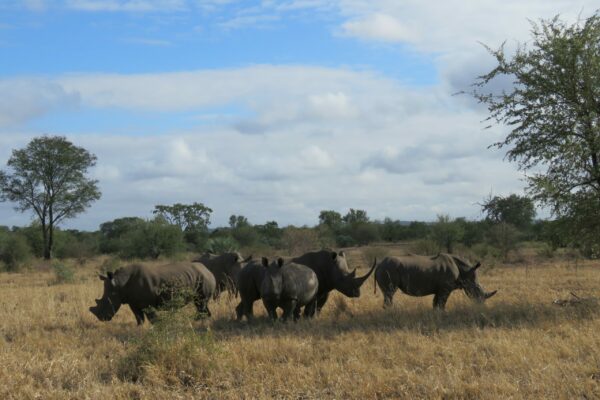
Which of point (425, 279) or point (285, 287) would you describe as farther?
point (425, 279)

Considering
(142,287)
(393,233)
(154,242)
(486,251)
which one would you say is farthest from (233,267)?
(393,233)

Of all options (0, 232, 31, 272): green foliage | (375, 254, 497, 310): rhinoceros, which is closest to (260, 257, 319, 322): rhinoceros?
(375, 254, 497, 310): rhinoceros

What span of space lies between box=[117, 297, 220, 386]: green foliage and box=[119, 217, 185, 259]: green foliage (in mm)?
27312

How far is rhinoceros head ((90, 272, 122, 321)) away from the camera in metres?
11.4

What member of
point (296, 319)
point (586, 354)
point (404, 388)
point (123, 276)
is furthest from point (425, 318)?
point (123, 276)

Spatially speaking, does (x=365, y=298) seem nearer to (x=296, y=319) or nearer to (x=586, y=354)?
(x=296, y=319)

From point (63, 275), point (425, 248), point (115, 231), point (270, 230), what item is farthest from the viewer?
point (115, 231)

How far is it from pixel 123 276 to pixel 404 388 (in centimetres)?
642

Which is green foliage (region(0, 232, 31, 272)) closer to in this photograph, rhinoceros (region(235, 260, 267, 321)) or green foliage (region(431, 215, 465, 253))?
green foliage (region(431, 215, 465, 253))

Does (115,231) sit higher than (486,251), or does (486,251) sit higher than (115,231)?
(115,231)

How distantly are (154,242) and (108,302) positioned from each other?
2411 cm

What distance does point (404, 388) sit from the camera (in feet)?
22.2

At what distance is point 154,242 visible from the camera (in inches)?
1384

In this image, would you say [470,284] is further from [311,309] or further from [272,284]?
[272,284]
